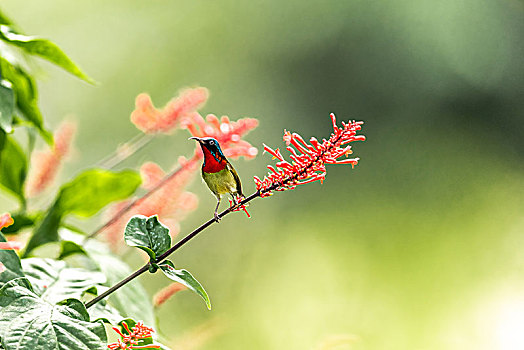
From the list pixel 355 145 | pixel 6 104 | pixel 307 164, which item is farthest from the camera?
pixel 355 145

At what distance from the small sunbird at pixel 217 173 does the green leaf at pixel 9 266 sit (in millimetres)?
110

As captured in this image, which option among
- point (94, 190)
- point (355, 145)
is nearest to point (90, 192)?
point (94, 190)

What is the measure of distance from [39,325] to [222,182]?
100 mm

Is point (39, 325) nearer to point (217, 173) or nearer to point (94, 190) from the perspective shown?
point (217, 173)

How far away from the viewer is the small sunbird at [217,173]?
0.28 metres

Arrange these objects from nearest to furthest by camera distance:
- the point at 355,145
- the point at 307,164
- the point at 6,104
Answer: the point at 307,164, the point at 6,104, the point at 355,145

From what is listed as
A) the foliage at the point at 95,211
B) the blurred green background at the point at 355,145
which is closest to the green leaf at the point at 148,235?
the foliage at the point at 95,211

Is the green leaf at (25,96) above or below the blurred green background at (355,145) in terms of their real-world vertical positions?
below

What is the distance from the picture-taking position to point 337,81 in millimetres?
2312

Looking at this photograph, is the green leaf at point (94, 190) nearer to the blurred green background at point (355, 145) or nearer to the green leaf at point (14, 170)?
the green leaf at point (14, 170)

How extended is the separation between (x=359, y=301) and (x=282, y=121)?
734 millimetres

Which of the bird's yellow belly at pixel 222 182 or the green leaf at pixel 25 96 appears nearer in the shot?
the bird's yellow belly at pixel 222 182

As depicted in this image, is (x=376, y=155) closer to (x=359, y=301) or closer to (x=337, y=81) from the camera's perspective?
(x=337, y=81)

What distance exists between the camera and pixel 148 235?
11.1 inches
